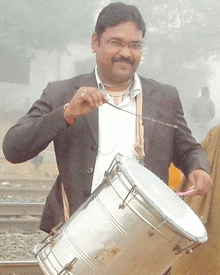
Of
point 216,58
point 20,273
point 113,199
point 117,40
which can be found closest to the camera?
point 113,199

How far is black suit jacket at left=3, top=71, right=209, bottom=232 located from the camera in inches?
97.3

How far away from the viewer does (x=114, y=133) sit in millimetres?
2643

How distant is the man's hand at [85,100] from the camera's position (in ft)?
7.28

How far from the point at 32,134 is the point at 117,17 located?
2.54 feet

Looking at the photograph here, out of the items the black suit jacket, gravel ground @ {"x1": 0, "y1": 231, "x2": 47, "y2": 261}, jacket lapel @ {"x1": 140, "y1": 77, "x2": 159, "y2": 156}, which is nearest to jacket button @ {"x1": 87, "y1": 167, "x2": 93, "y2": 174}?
the black suit jacket

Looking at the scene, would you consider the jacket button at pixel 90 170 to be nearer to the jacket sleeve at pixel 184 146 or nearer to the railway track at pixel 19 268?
the jacket sleeve at pixel 184 146

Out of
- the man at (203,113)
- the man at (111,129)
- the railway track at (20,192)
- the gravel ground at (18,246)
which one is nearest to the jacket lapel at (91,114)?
the man at (111,129)

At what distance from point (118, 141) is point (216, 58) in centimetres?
1465

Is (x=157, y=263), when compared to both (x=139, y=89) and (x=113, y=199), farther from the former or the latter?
(x=139, y=89)

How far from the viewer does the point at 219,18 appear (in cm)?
1670

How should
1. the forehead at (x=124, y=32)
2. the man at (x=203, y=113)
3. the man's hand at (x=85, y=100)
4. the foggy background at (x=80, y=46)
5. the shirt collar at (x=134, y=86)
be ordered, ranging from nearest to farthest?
1. the man's hand at (x=85, y=100)
2. the forehead at (x=124, y=32)
3. the shirt collar at (x=134, y=86)
4. the foggy background at (x=80, y=46)
5. the man at (x=203, y=113)

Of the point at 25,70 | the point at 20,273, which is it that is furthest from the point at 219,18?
the point at 20,273

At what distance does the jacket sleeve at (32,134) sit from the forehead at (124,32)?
51 cm

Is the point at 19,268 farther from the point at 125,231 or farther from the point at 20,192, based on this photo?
the point at 20,192
